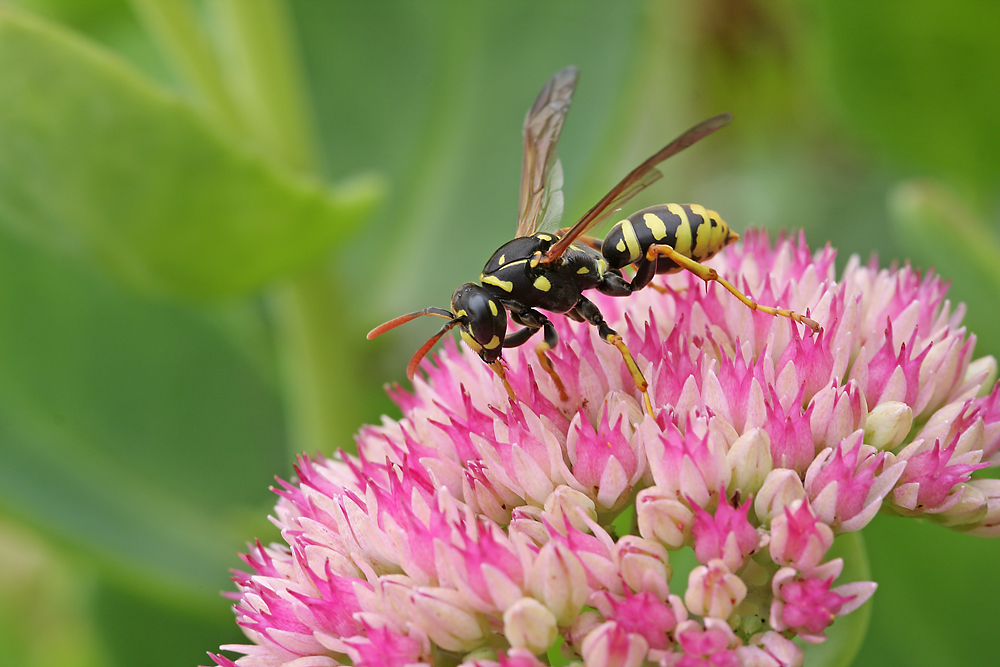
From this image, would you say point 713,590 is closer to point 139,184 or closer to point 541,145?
point 541,145

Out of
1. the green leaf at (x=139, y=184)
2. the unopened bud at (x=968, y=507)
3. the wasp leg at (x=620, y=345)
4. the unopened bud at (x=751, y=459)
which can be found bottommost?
the unopened bud at (x=968, y=507)

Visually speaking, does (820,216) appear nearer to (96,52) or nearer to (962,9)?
(962,9)

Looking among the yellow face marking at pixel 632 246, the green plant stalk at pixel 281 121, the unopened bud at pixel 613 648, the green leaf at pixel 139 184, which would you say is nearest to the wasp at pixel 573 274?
the yellow face marking at pixel 632 246

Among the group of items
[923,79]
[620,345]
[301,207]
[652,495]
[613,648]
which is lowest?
[613,648]

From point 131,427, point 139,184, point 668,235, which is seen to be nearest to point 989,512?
point 668,235

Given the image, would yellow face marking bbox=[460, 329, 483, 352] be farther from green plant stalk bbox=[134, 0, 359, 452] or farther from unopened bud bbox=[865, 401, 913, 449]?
green plant stalk bbox=[134, 0, 359, 452]

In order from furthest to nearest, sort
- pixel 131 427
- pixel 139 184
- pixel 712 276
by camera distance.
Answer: pixel 131 427 < pixel 139 184 < pixel 712 276

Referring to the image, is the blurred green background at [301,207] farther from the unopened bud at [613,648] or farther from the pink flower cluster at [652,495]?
the unopened bud at [613,648]
